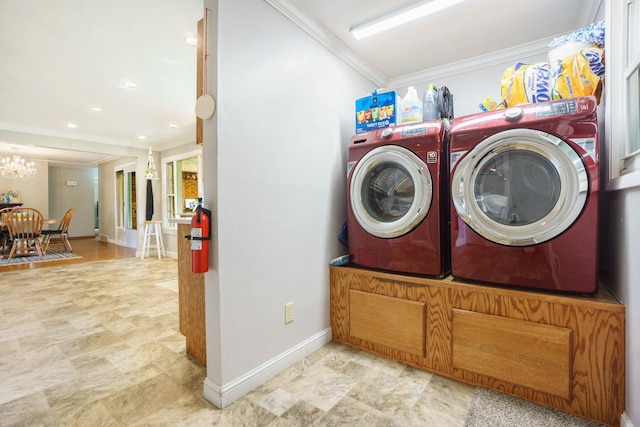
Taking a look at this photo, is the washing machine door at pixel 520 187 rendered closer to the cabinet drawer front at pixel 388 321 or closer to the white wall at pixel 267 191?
the cabinet drawer front at pixel 388 321

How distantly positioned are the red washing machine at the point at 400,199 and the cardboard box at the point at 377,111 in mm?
183

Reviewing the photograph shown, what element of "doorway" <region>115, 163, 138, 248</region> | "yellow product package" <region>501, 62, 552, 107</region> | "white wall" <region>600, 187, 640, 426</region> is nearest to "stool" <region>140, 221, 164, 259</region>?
"doorway" <region>115, 163, 138, 248</region>

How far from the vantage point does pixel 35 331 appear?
243cm

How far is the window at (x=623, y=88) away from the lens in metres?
1.18

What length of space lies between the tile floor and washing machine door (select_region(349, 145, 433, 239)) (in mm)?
893

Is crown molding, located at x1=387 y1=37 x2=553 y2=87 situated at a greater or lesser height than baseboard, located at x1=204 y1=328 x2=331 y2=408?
greater

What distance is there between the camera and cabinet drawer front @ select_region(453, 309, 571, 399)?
4.49 feet

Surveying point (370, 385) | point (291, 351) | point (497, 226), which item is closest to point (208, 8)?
point (497, 226)

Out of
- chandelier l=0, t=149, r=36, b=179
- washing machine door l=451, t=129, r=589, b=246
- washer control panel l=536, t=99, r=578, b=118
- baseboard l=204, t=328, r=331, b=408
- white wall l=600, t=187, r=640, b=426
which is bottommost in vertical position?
baseboard l=204, t=328, r=331, b=408

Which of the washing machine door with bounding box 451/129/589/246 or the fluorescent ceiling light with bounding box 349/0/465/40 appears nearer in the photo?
the washing machine door with bounding box 451/129/589/246

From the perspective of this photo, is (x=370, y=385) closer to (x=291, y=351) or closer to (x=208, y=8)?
(x=291, y=351)

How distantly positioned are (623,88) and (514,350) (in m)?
1.32

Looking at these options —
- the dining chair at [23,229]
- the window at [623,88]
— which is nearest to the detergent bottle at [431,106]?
the window at [623,88]

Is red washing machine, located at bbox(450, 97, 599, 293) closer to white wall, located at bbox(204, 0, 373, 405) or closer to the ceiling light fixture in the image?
white wall, located at bbox(204, 0, 373, 405)
